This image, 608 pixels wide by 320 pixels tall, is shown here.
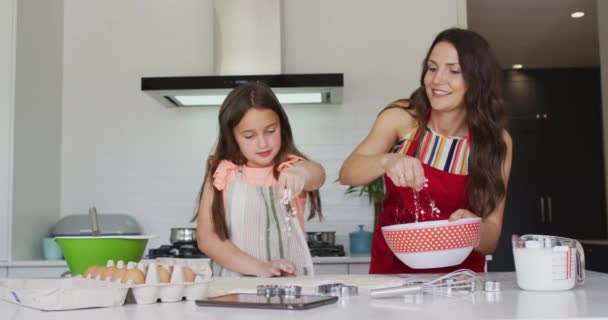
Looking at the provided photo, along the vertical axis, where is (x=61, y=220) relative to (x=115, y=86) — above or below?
below

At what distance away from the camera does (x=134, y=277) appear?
1.00 metres

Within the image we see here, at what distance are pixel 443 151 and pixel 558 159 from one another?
14.3ft

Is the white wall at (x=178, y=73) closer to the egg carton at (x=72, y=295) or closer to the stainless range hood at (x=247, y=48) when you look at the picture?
the stainless range hood at (x=247, y=48)

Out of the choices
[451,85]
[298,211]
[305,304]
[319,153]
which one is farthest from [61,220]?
[305,304]

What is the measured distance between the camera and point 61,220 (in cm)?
330

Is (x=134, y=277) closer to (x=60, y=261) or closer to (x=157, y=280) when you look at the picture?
(x=157, y=280)

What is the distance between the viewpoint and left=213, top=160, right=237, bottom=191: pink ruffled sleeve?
5.90ft

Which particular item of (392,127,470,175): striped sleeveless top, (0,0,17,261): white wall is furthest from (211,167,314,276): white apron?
(0,0,17,261): white wall

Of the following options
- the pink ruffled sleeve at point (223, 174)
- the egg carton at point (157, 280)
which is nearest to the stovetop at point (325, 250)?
the pink ruffled sleeve at point (223, 174)

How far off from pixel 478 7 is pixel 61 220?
2.78 meters

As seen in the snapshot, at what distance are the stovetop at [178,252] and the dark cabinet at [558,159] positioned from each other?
3.33 meters

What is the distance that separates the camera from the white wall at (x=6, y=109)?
9.75 feet

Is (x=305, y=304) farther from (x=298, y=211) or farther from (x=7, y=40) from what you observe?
(x=7, y=40)

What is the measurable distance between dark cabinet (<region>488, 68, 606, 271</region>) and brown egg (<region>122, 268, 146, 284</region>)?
16.4 ft
